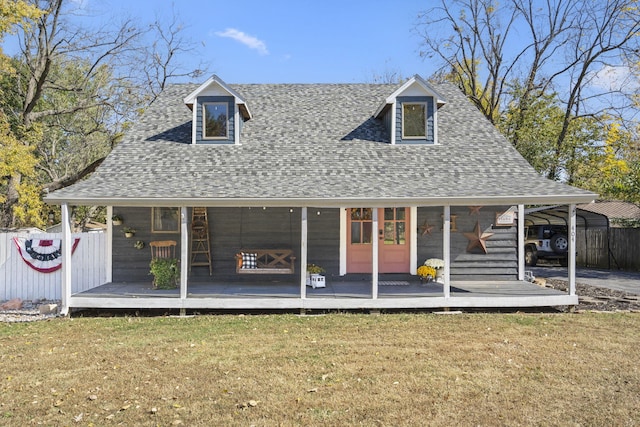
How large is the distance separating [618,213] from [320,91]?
3208cm

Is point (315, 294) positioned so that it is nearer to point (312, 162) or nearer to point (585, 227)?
point (312, 162)

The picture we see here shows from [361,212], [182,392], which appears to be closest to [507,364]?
[182,392]

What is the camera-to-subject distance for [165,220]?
11727 millimetres

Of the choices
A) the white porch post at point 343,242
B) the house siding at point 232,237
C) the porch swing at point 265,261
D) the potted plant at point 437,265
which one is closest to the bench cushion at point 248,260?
the porch swing at point 265,261

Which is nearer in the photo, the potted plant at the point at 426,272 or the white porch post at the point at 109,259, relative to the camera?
the potted plant at the point at 426,272

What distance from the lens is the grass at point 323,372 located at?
455 centimetres

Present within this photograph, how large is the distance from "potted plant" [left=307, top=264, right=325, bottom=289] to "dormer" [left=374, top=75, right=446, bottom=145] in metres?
4.17

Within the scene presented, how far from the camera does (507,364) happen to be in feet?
20.0

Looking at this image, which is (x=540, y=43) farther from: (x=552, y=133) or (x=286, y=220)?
(x=286, y=220)

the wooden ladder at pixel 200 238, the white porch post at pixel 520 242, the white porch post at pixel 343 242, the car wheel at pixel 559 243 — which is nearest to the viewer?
the wooden ladder at pixel 200 238

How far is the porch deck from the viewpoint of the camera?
9.32 m

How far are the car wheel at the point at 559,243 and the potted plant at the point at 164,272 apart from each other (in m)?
16.7

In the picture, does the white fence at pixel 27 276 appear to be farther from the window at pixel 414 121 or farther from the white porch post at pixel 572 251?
the white porch post at pixel 572 251

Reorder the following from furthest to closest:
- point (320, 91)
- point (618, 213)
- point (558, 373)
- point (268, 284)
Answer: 1. point (618, 213)
2. point (320, 91)
3. point (268, 284)
4. point (558, 373)
